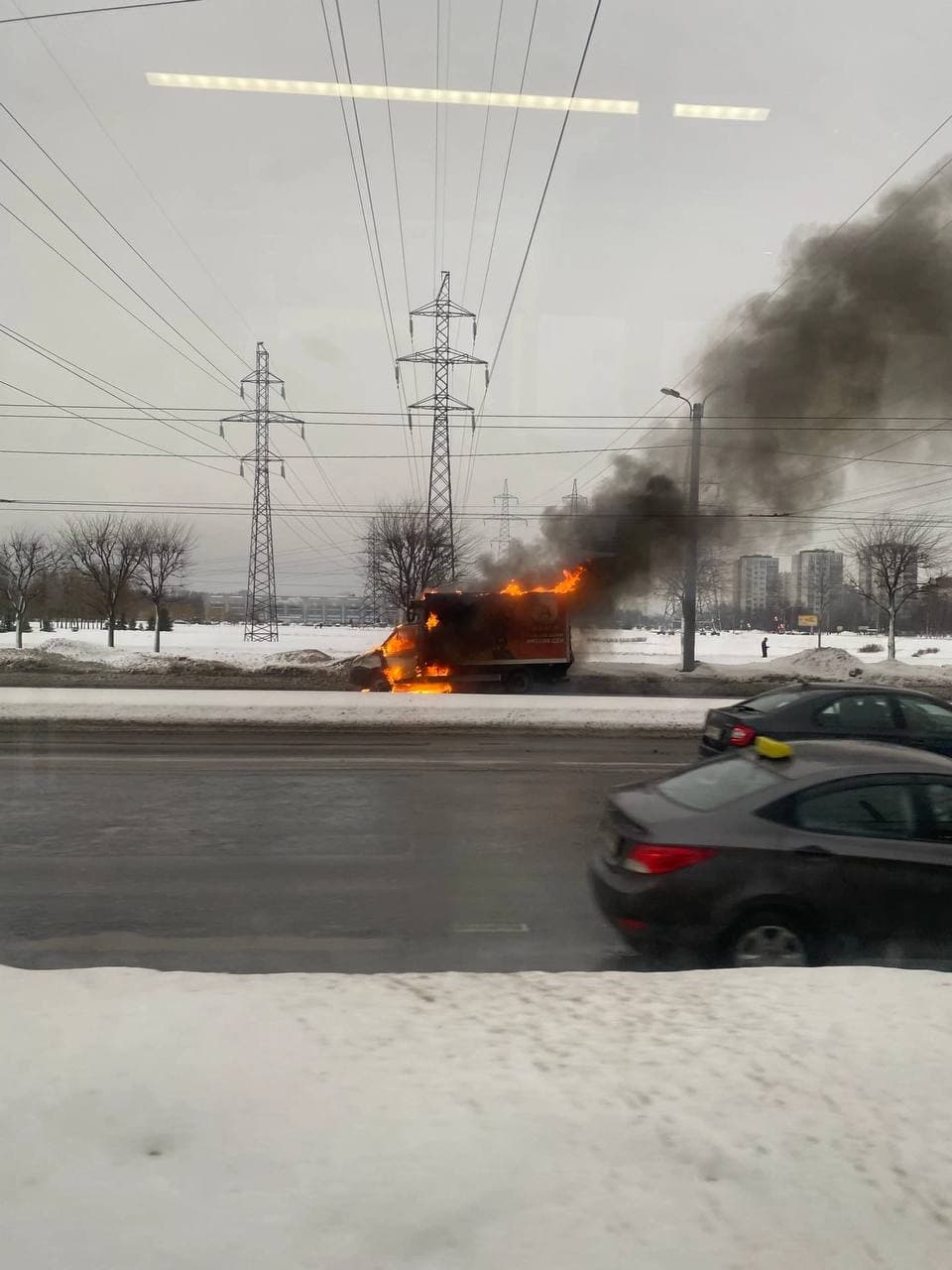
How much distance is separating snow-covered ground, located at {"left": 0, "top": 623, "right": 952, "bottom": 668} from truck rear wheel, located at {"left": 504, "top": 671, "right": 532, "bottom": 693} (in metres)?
3.08

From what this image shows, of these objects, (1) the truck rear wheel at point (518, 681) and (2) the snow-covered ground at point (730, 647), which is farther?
(2) the snow-covered ground at point (730, 647)

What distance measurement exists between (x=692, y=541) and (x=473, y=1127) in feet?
68.8

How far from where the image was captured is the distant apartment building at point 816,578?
1170 inches

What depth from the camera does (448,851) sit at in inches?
260

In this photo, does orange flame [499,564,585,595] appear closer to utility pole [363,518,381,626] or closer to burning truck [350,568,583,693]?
burning truck [350,568,583,693]

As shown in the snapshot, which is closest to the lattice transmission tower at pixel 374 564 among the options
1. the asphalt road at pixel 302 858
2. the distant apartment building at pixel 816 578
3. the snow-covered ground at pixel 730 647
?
the snow-covered ground at pixel 730 647

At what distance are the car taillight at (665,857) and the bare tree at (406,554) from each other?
23811 millimetres

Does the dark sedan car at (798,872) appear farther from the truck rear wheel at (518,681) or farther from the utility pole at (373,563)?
the utility pole at (373,563)

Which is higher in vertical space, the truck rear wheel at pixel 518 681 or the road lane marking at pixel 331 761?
the truck rear wheel at pixel 518 681

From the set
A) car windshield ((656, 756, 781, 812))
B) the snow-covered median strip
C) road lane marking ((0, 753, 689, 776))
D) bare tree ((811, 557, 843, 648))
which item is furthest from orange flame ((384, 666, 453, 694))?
bare tree ((811, 557, 843, 648))

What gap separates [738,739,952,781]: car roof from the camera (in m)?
4.39

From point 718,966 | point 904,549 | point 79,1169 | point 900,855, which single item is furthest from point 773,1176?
point 904,549

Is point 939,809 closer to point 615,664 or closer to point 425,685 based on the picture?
point 425,685

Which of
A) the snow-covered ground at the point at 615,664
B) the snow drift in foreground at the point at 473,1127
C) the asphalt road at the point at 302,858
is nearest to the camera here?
the snow drift in foreground at the point at 473,1127
